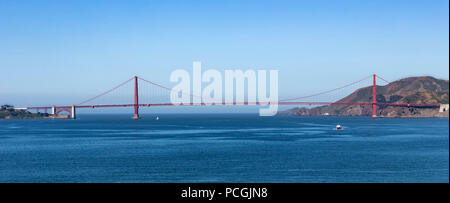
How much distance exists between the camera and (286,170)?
108 ft

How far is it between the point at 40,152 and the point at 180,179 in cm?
2395

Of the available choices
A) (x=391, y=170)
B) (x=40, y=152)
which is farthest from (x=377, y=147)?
(x=40, y=152)

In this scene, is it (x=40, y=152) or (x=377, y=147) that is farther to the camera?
(x=377, y=147)
